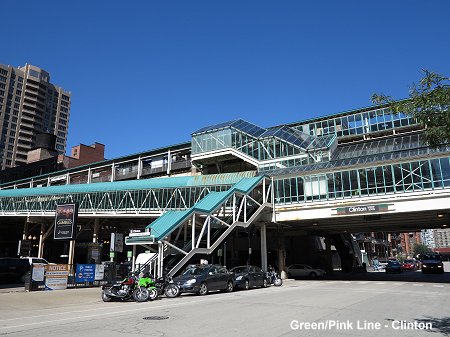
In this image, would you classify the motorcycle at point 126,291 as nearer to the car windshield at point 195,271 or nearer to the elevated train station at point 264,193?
the car windshield at point 195,271

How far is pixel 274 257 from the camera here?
54.6 meters

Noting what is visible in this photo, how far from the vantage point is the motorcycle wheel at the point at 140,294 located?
1773cm

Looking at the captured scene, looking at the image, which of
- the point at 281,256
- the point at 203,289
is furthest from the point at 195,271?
the point at 281,256

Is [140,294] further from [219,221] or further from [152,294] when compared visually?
[219,221]

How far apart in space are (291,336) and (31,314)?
→ 9.70 m

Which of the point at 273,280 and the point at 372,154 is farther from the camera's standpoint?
the point at 372,154

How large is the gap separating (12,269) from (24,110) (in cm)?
12699

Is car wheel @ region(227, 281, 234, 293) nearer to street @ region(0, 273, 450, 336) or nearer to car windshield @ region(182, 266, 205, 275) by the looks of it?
car windshield @ region(182, 266, 205, 275)

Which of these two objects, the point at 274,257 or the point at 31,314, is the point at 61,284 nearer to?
the point at 31,314

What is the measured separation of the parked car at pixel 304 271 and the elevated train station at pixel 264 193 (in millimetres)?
2641

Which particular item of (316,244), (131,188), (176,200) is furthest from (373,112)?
(131,188)

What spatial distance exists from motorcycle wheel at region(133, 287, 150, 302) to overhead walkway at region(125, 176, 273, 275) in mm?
6657

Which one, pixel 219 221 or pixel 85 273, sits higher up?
pixel 219 221

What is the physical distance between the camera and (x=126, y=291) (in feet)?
58.2
